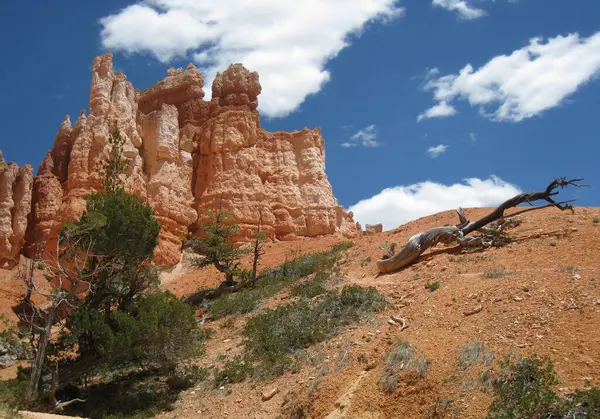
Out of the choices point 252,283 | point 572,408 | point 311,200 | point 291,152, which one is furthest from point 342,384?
point 291,152

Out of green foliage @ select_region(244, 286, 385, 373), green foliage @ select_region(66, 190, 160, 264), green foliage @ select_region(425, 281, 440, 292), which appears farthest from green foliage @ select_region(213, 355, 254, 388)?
green foliage @ select_region(425, 281, 440, 292)

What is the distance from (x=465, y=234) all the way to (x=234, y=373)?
27.4 ft

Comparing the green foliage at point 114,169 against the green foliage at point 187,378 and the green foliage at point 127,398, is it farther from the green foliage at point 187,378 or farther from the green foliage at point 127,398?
the green foliage at point 187,378

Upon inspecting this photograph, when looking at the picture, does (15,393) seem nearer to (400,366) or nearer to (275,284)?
(400,366)

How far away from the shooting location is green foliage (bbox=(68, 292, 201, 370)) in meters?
12.0

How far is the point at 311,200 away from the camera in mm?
34719

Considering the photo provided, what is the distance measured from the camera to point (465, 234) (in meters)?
16.2

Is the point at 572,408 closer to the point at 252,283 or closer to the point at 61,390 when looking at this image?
the point at 61,390

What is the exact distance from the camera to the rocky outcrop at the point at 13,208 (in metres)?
26.4

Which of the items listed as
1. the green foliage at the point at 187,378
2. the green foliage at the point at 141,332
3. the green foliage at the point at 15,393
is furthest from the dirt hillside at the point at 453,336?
the green foliage at the point at 15,393

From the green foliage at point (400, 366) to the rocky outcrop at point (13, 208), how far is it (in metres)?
23.2

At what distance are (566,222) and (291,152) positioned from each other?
75.7 feet

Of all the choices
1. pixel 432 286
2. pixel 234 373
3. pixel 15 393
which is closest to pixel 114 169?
pixel 15 393

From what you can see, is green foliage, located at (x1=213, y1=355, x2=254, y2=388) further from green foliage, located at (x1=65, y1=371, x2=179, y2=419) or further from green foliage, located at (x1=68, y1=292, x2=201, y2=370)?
green foliage, located at (x1=68, y1=292, x2=201, y2=370)
